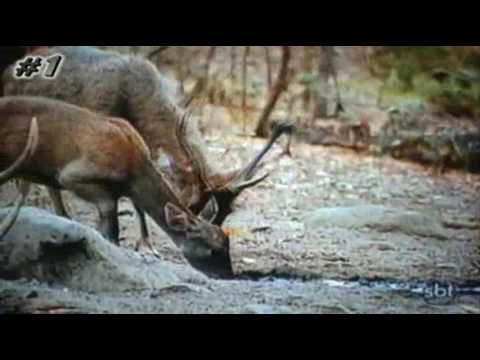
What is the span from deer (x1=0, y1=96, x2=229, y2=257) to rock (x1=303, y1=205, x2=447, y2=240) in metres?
0.54

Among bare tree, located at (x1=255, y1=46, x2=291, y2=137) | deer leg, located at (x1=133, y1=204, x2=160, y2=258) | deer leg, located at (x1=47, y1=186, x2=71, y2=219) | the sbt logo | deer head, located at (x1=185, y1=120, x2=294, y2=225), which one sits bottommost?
the sbt logo

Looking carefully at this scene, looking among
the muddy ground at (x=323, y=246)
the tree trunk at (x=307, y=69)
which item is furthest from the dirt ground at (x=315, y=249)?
the tree trunk at (x=307, y=69)

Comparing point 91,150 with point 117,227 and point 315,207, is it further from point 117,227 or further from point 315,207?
point 315,207

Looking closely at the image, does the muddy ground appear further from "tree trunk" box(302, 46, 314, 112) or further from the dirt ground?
"tree trunk" box(302, 46, 314, 112)

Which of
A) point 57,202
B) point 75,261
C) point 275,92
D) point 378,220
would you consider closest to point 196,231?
point 75,261

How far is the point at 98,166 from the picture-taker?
15.0 ft

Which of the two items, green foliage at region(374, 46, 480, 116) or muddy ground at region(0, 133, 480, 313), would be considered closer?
muddy ground at region(0, 133, 480, 313)

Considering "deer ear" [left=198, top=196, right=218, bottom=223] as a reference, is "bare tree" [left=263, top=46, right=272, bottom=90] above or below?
above

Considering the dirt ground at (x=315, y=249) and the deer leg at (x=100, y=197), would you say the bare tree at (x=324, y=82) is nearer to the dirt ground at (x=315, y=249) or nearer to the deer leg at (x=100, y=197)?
the dirt ground at (x=315, y=249)

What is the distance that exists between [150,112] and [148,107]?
3 centimetres

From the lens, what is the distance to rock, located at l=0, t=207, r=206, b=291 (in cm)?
447

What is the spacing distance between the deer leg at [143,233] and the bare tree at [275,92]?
79 cm

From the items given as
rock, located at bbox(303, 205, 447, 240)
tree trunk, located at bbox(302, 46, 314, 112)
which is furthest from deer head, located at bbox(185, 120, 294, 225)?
rock, located at bbox(303, 205, 447, 240)
